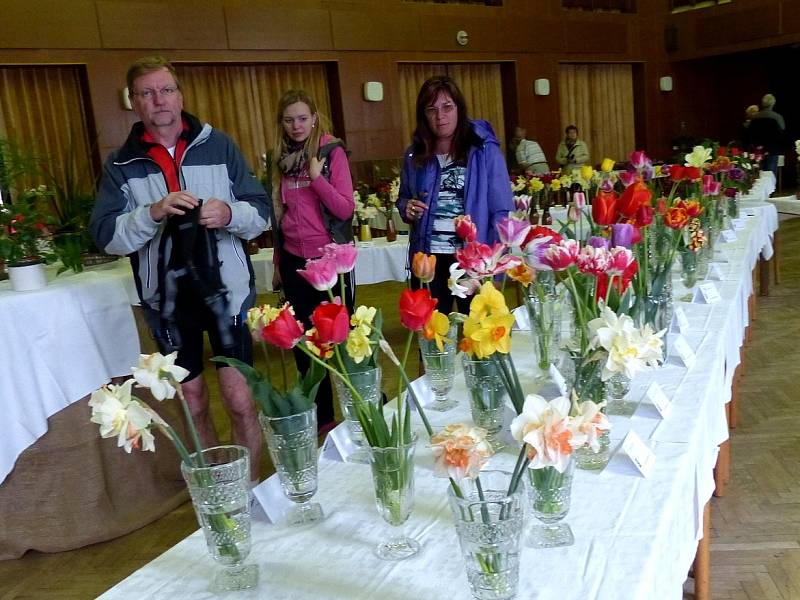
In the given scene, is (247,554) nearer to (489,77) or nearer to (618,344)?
(618,344)

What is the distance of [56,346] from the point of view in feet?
8.02

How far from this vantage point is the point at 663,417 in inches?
58.1

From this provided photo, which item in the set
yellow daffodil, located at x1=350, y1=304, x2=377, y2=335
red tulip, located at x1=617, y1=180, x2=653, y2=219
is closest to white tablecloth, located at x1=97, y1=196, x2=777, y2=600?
yellow daffodil, located at x1=350, y1=304, x2=377, y2=335

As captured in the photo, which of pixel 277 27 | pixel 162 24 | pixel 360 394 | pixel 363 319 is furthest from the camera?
pixel 277 27

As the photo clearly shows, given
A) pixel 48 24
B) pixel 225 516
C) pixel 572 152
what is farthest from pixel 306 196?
pixel 572 152

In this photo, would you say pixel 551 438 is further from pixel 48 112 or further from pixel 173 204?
pixel 48 112

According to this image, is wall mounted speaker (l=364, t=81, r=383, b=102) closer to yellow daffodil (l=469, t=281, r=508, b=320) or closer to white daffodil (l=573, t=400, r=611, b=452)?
yellow daffodil (l=469, t=281, r=508, b=320)

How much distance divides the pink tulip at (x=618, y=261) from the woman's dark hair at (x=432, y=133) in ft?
5.03

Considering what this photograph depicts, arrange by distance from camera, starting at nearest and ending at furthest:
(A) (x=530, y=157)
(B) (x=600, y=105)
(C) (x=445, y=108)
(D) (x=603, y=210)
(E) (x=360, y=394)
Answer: (E) (x=360, y=394), (D) (x=603, y=210), (C) (x=445, y=108), (A) (x=530, y=157), (B) (x=600, y=105)

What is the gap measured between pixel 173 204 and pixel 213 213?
0.40 feet

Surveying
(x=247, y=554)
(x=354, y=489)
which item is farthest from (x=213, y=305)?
(x=247, y=554)

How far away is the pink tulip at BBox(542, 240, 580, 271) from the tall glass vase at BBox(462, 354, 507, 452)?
0.22m

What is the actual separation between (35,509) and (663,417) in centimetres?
209

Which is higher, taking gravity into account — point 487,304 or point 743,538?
point 487,304
